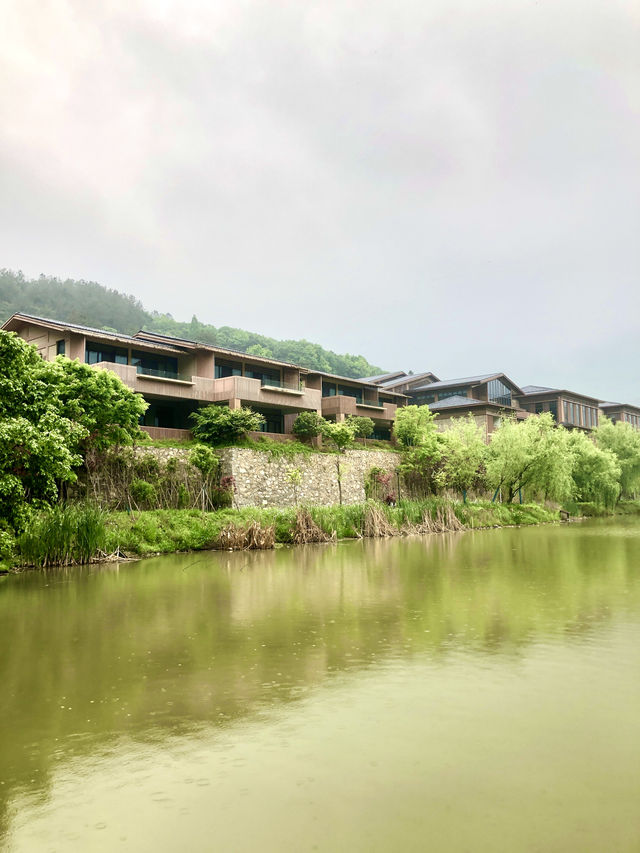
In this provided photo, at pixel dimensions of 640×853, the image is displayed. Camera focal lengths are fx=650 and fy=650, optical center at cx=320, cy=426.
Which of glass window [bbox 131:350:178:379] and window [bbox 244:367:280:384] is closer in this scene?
glass window [bbox 131:350:178:379]

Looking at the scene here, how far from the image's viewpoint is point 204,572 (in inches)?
664

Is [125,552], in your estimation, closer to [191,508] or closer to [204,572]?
[204,572]

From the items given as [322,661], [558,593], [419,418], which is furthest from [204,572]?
[419,418]

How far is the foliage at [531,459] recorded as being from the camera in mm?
38375

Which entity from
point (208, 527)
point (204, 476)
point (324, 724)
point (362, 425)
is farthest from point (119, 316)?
point (324, 724)

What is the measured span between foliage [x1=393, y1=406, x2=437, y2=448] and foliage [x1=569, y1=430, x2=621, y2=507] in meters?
10.4

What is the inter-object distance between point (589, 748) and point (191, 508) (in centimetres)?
2349

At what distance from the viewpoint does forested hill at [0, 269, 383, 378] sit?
71125 millimetres

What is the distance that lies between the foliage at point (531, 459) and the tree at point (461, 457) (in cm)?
90

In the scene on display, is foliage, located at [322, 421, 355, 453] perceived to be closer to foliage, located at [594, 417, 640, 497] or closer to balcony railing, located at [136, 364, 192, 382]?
balcony railing, located at [136, 364, 192, 382]

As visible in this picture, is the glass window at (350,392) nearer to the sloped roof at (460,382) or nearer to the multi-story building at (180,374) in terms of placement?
the multi-story building at (180,374)

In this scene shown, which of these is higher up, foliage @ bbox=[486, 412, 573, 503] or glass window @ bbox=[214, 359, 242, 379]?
glass window @ bbox=[214, 359, 242, 379]

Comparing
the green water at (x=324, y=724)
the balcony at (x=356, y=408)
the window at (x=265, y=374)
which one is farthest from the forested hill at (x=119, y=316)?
the green water at (x=324, y=724)

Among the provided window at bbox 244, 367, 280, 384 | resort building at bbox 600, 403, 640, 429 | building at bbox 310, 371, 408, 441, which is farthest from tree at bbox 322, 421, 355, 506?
resort building at bbox 600, 403, 640, 429
